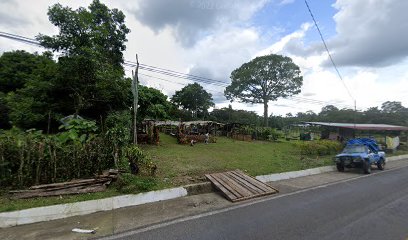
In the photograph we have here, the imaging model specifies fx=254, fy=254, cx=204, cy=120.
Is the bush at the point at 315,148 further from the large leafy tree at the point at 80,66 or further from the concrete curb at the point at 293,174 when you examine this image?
the large leafy tree at the point at 80,66

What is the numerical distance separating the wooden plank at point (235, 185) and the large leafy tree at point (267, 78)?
126 feet

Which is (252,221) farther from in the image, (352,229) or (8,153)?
(8,153)

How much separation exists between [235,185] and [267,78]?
40.0 meters

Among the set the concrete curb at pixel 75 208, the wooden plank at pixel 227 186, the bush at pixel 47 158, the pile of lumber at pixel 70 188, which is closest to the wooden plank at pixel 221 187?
the wooden plank at pixel 227 186

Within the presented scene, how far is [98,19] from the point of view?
2103 cm

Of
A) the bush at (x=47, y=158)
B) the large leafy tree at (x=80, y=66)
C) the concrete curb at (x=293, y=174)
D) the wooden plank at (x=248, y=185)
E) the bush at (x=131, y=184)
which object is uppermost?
the large leafy tree at (x=80, y=66)

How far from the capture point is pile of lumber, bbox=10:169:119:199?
6.32 m

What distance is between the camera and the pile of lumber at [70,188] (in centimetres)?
632

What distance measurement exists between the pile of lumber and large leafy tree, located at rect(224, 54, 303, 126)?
136 feet

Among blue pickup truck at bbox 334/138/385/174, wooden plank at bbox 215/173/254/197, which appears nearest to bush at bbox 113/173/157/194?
wooden plank at bbox 215/173/254/197

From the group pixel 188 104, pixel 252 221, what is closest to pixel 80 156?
→ pixel 252 221

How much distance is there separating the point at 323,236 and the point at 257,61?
4369cm

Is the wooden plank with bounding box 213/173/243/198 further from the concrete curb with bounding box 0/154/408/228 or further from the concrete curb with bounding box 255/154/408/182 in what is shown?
the concrete curb with bounding box 255/154/408/182

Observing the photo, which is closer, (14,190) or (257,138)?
(14,190)
